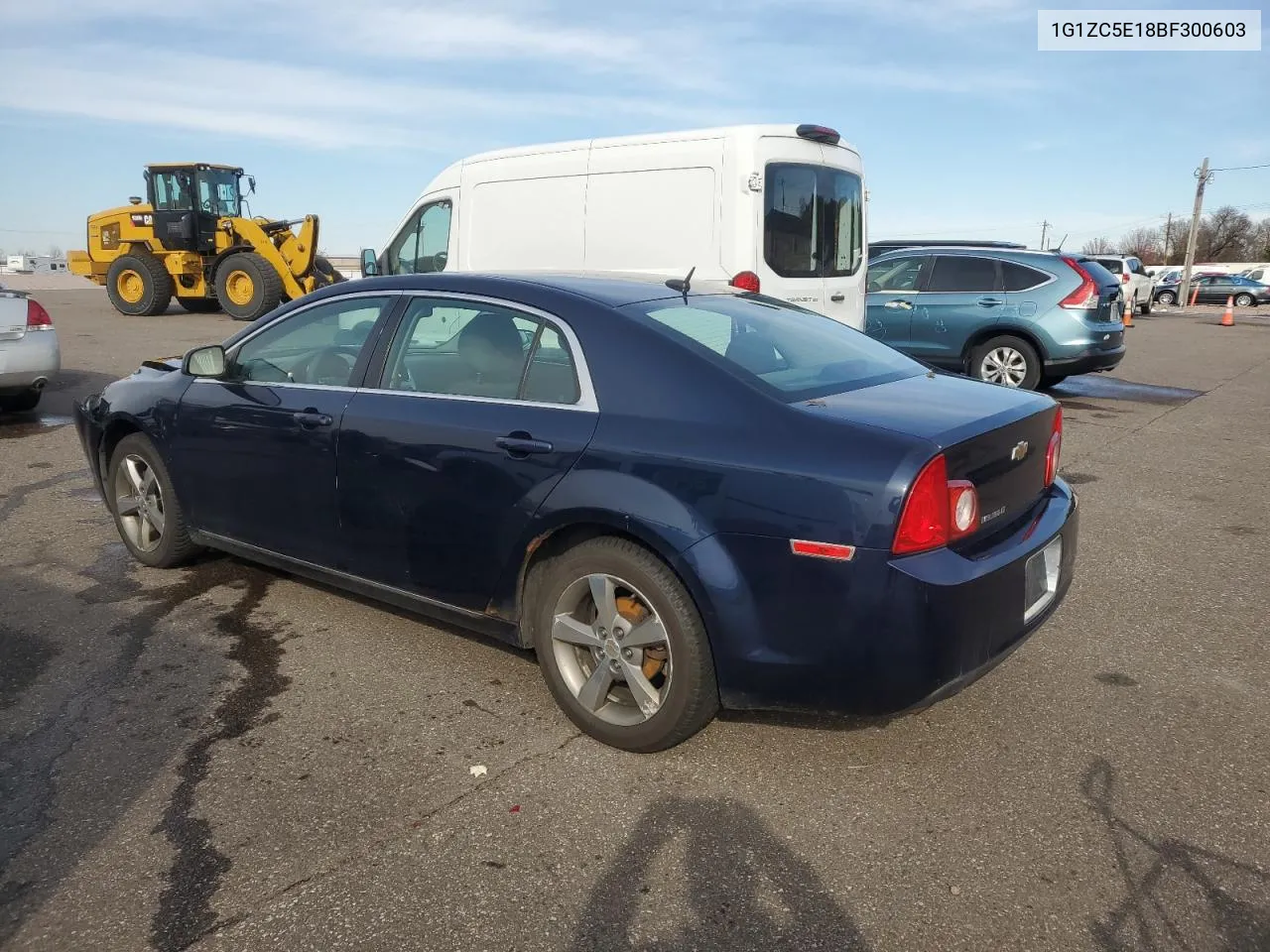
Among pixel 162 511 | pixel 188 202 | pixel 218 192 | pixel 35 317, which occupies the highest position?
pixel 218 192

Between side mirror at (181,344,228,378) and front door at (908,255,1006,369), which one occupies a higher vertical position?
front door at (908,255,1006,369)

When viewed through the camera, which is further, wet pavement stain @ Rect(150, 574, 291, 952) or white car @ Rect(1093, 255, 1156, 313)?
white car @ Rect(1093, 255, 1156, 313)

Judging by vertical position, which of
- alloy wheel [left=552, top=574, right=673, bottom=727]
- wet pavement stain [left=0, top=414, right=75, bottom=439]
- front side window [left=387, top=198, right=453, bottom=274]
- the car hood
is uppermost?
front side window [left=387, top=198, right=453, bottom=274]

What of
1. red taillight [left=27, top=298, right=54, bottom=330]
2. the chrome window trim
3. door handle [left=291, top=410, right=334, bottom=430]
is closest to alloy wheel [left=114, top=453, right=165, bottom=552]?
door handle [left=291, top=410, right=334, bottom=430]

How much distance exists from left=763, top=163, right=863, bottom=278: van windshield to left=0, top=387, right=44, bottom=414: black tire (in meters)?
6.92

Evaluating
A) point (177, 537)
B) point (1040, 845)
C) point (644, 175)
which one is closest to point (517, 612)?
point (1040, 845)

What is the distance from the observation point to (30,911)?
8.04 ft

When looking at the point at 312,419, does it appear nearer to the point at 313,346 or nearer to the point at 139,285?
the point at 313,346

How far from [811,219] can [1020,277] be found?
3.63m

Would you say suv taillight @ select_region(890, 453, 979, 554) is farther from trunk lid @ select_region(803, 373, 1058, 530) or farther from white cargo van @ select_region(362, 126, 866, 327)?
white cargo van @ select_region(362, 126, 866, 327)

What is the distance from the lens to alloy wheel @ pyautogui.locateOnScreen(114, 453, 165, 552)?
4848mm

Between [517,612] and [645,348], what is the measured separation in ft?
3.28

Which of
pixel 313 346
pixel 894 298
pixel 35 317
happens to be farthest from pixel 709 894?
pixel 894 298

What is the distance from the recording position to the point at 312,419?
3936 mm
